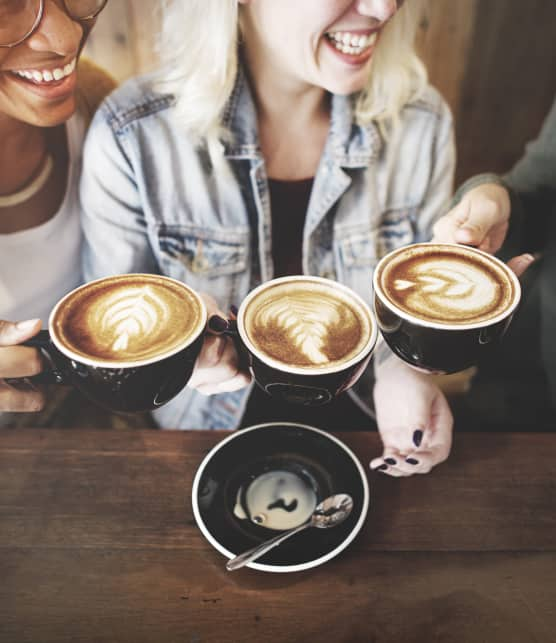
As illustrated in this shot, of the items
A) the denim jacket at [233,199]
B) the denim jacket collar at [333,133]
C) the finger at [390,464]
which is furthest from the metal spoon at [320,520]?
the denim jacket collar at [333,133]

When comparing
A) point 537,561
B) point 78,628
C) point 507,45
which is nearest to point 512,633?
point 537,561

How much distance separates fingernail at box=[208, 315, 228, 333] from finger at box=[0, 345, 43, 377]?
265 mm

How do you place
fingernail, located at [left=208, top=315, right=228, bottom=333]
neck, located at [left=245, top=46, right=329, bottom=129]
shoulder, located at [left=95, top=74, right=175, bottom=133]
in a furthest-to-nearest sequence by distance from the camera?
neck, located at [left=245, top=46, right=329, bottom=129]
shoulder, located at [left=95, top=74, right=175, bottom=133]
fingernail, located at [left=208, top=315, right=228, bottom=333]

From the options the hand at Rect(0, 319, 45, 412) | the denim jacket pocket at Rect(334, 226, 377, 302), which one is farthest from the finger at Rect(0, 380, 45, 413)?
the denim jacket pocket at Rect(334, 226, 377, 302)

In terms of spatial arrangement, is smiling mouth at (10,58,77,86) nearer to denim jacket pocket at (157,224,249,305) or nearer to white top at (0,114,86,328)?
white top at (0,114,86,328)

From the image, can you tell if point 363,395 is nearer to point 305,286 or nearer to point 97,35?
point 305,286

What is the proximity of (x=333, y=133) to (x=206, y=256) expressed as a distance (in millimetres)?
442

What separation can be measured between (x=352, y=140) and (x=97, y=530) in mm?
1050

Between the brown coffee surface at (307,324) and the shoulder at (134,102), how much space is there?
0.58 m

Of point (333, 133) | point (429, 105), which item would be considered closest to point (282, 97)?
point (333, 133)

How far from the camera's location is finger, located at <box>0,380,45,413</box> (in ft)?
3.10

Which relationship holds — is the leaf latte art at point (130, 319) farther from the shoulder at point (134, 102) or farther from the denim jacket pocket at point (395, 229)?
the denim jacket pocket at point (395, 229)

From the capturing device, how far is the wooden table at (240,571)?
81 centimetres

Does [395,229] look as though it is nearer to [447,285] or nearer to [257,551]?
[447,285]
